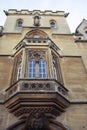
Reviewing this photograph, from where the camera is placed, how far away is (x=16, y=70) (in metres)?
11.7

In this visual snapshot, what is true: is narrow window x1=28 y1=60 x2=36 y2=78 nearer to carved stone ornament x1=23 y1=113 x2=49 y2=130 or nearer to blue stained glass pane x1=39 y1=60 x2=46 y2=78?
blue stained glass pane x1=39 y1=60 x2=46 y2=78

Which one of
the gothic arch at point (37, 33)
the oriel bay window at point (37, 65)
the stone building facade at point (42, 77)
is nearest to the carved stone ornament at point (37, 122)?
the stone building facade at point (42, 77)

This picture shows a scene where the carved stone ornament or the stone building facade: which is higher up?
the stone building facade

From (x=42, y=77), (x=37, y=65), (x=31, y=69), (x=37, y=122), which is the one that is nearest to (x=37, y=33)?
(x=37, y=65)

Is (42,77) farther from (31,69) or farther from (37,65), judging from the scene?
(37,65)

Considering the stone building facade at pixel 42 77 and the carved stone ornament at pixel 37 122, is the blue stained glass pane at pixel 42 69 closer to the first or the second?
the stone building facade at pixel 42 77

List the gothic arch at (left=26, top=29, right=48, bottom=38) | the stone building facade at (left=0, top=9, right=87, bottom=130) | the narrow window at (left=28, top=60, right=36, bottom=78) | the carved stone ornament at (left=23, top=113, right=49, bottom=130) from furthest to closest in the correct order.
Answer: the gothic arch at (left=26, top=29, right=48, bottom=38)
the narrow window at (left=28, top=60, right=36, bottom=78)
the stone building facade at (left=0, top=9, right=87, bottom=130)
the carved stone ornament at (left=23, top=113, right=49, bottom=130)

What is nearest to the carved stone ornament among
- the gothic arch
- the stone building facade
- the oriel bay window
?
the stone building facade

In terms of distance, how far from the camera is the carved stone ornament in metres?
8.39

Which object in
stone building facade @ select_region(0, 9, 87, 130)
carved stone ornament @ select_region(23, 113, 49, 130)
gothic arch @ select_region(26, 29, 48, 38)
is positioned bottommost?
carved stone ornament @ select_region(23, 113, 49, 130)

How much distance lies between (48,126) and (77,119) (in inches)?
55.8

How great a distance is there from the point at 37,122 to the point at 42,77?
279 centimetres

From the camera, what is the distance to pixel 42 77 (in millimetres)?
10547

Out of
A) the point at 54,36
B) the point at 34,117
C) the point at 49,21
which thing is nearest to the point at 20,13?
the point at 49,21
